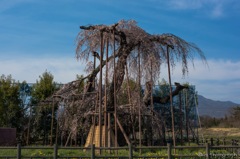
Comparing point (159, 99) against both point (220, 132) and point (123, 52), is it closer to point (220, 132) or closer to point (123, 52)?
point (123, 52)

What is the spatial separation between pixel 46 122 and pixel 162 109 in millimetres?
7263

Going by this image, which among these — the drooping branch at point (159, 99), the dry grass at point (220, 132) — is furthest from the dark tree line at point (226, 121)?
the drooping branch at point (159, 99)

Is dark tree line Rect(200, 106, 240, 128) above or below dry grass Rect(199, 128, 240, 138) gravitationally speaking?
above

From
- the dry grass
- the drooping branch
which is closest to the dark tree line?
the dry grass

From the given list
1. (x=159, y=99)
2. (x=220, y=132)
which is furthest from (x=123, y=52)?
(x=220, y=132)

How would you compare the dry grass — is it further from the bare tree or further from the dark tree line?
the bare tree

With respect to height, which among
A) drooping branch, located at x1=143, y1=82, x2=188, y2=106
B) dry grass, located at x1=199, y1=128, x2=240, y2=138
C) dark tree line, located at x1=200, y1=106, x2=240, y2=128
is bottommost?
dry grass, located at x1=199, y1=128, x2=240, y2=138

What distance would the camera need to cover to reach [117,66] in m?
14.8

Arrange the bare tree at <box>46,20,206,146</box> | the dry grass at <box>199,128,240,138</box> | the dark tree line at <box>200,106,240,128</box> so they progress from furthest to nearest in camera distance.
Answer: the dark tree line at <box>200,106,240,128</box>, the dry grass at <box>199,128,240,138</box>, the bare tree at <box>46,20,206,146</box>

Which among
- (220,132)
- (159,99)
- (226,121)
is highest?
(159,99)

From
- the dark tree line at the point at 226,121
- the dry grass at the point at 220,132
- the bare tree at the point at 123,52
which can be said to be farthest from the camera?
the dark tree line at the point at 226,121

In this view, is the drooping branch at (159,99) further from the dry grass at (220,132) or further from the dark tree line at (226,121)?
the dark tree line at (226,121)

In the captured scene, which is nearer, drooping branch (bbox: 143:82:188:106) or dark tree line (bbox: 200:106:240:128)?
drooping branch (bbox: 143:82:188:106)

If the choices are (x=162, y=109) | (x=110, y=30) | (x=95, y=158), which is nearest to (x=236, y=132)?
(x=162, y=109)
